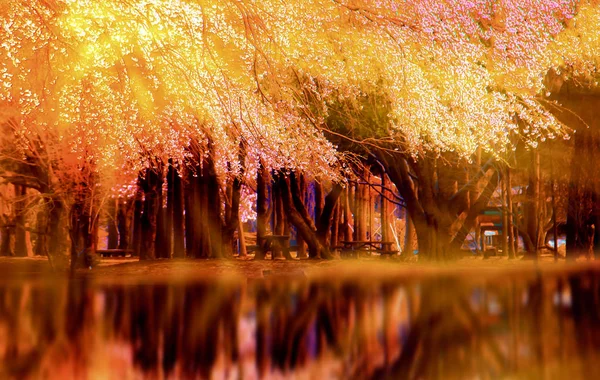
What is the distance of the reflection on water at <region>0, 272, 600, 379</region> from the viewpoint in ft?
25.0

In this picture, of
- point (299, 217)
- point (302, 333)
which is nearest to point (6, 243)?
point (299, 217)

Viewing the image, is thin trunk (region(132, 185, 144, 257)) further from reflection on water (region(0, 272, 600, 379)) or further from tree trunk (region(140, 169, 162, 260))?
reflection on water (region(0, 272, 600, 379))

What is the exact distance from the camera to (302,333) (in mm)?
10148

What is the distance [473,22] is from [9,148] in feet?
53.8

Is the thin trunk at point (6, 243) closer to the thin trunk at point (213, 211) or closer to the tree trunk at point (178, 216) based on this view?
the tree trunk at point (178, 216)

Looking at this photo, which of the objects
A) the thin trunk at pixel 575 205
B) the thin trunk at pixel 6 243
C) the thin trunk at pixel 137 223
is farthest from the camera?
the thin trunk at pixel 6 243

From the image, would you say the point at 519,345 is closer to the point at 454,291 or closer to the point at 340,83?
the point at 454,291

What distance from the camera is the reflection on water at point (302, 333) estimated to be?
761cm

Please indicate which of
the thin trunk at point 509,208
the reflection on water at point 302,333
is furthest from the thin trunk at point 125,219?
the reflection on water at point 302,333

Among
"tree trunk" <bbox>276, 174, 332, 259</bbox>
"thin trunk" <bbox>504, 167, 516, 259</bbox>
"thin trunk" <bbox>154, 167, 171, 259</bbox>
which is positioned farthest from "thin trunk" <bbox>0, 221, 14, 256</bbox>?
"thin trunk" <bbox>504, 167, 516, 259</bbox>

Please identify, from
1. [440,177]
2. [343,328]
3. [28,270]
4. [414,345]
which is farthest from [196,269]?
[414,345]

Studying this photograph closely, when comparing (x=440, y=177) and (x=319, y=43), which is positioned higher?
(x=319, y=43)

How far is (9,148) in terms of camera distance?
2889cm

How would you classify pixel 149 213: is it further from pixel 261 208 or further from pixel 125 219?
pixel 125 219
